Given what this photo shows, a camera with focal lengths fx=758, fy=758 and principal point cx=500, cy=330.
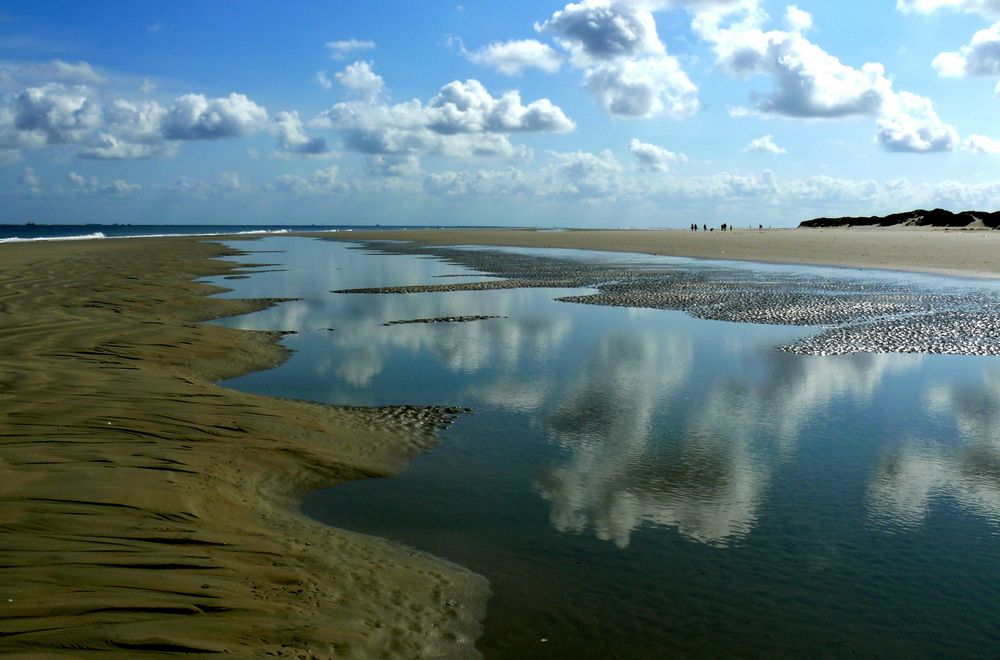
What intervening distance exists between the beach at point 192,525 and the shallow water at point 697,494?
0.58 meters

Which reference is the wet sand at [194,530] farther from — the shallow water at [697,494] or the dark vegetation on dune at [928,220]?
the dark vegetation on dune at [928,220]

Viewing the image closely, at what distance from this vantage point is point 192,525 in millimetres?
6703

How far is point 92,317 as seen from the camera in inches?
760

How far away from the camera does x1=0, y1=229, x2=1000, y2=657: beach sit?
512cm

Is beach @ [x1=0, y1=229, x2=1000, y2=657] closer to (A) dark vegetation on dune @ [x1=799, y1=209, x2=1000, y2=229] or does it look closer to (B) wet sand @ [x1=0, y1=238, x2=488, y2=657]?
(B) wet sand @ [x1=0, y1=238, x2=488, y2=657]

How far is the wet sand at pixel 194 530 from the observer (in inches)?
201

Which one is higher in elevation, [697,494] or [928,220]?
[928,220]

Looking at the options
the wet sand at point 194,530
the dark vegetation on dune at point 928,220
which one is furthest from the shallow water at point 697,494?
the dark vegetation on dune at point 928,220

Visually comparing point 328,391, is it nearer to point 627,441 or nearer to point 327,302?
point 627,441

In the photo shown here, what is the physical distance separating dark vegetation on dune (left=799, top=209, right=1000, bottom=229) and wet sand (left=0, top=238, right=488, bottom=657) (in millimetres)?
107115

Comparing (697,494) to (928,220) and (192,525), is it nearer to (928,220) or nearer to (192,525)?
(192,525)

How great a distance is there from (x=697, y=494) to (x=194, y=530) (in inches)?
205

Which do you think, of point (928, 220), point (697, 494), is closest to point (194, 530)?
point (697, 494)

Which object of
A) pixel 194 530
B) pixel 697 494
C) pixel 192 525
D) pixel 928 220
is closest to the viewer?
pixel 194 530
